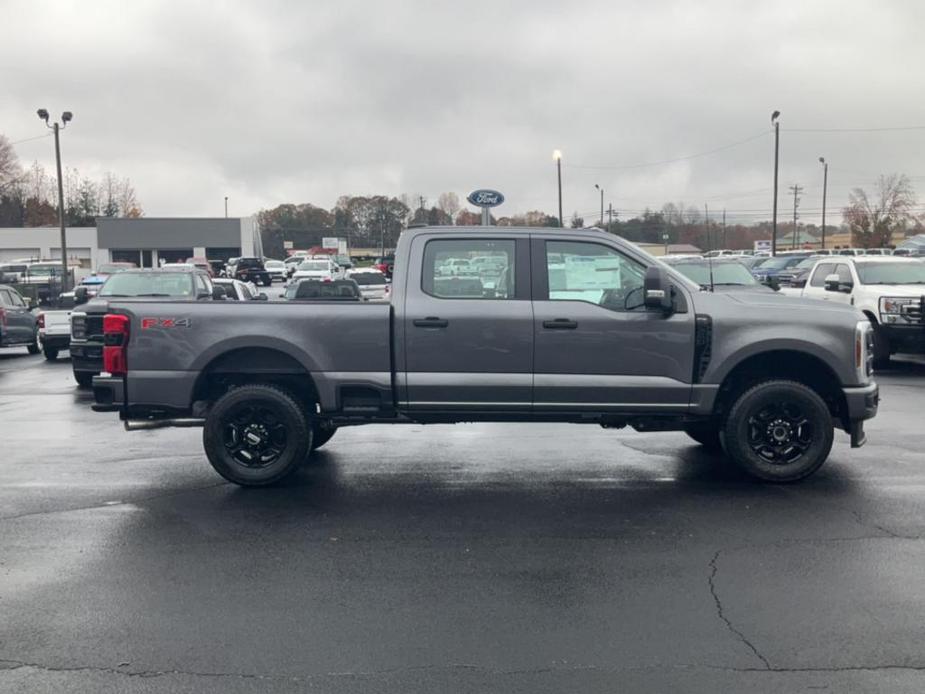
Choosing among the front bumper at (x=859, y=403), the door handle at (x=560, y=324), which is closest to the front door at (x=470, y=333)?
the door handle at (x=560, y=324)

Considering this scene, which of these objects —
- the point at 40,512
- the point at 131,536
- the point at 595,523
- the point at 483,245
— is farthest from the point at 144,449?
the point at 595,523

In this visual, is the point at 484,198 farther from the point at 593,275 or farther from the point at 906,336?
the point at 593,275

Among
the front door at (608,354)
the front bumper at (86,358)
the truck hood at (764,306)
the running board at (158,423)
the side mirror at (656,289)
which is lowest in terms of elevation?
the front bumper at (86,358)

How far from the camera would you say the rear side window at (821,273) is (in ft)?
59.7

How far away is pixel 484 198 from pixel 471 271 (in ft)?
34.5

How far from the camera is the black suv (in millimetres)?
55812

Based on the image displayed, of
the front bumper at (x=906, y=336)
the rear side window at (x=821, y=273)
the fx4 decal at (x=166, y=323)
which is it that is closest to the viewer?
the fx4 decal at (x=166, y=323)

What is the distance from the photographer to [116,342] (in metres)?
7.67

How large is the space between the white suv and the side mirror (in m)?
8.58

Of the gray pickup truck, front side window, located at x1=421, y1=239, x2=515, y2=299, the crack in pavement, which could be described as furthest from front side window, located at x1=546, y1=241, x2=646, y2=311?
the crack in pavement

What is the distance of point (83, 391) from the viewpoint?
14.8 meters

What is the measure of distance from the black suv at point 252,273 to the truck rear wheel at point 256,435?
4853 cm

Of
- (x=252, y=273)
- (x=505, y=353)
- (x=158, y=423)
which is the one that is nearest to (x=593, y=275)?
(x=505, y=353)

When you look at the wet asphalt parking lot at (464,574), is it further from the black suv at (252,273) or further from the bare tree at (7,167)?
the bare tree at (7,167)
